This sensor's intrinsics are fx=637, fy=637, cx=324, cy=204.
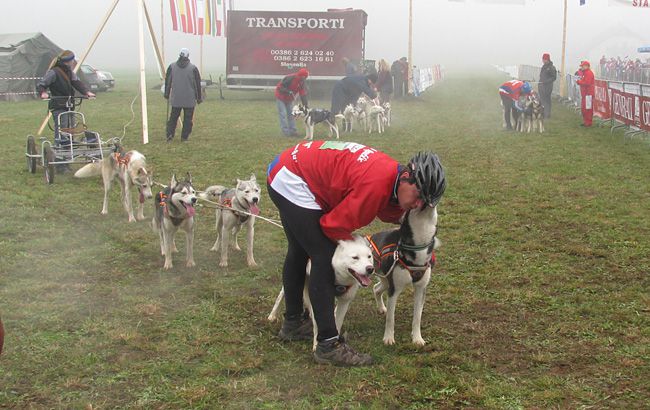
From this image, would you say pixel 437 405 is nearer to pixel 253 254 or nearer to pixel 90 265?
pixel 253 254

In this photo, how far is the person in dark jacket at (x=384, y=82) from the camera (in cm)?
1974

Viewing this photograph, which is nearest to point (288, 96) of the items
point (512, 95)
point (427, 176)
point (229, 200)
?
point (512, 95)

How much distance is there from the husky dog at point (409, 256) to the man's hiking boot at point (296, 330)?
51cm

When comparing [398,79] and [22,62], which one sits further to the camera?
[398,79]

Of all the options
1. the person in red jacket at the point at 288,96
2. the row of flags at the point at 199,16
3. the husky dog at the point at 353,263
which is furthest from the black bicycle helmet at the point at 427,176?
the row of flags at the point at 199,16

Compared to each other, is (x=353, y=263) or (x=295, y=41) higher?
(x=295, y=41)

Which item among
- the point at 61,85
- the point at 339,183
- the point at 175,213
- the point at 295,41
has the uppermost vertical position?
the point at 295,41

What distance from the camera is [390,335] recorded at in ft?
13.5

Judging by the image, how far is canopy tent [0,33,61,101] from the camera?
23656 mm

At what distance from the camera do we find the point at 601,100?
52.5ft

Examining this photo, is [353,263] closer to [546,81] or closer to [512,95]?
[512,95]

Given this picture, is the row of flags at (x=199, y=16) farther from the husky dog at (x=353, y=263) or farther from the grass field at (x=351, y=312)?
the husky dog at (x=353, y=263)

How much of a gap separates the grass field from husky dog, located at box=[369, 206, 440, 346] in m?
0.21

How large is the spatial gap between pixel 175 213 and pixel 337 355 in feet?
8.40
